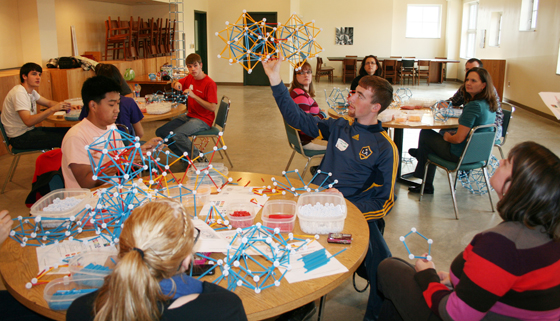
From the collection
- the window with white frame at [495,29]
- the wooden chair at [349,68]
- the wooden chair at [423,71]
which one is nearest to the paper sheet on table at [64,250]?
the window with white frame at [495,29]

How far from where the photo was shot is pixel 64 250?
1.77m

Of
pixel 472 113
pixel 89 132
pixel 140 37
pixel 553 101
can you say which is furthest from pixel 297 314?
pixel 140 37

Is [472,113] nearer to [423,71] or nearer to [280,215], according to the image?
[280,215]

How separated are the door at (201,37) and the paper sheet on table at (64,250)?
12.3 m

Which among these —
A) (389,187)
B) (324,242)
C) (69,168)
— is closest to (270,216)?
(324,242)

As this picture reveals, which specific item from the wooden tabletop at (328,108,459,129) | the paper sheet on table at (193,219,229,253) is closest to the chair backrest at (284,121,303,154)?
the wooden tabletop at (328,108,459,129)

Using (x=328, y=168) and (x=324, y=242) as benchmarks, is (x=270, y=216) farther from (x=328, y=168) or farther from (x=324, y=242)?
(x=328, y=168)

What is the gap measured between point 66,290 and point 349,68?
1510cm

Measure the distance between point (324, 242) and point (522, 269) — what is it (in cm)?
77

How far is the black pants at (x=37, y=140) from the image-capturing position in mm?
4496

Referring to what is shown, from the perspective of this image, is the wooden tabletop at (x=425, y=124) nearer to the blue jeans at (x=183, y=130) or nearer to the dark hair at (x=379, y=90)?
the dark hair at (x=379, y=90)

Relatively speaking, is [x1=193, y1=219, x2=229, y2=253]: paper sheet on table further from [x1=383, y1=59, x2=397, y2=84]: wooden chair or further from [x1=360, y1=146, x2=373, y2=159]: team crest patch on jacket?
[x1=383, y1=59, x2=397, y2=84]: wooden chair

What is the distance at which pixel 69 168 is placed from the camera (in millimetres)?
2598

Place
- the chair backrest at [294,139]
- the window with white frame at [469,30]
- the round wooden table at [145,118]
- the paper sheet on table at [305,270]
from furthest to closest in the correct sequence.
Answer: the window with white frame at [469,30]
the round wooden table at [145,118]
the chair backrest at [294,139]
the paper sheet on table at [305,270]
